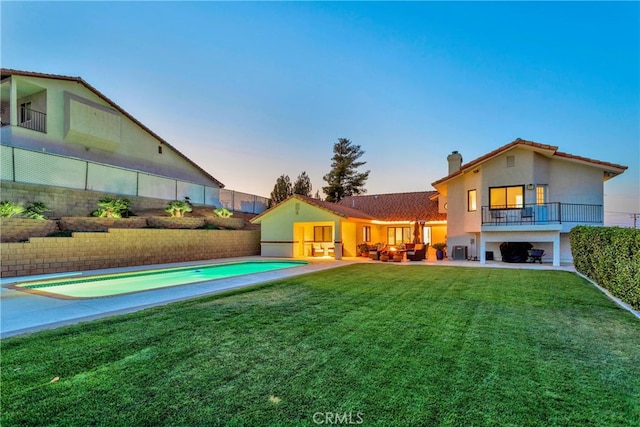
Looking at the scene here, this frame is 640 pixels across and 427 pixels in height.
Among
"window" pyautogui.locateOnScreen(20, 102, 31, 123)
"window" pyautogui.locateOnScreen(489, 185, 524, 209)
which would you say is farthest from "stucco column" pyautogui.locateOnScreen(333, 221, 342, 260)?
"window" pyautogui.locateOnScreen(20, 102, 31, 123)

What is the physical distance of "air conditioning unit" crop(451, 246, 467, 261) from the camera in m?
19.5

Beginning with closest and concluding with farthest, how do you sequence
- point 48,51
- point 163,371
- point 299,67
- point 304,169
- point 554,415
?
point 554,415
point 163,371
point 48,51
point 299,67
point 304,169

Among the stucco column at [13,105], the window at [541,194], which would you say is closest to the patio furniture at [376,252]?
the window at [541,194]

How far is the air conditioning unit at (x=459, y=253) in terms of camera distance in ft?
64.1

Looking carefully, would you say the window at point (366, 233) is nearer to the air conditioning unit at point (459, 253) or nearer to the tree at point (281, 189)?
the air conditioning unit at point (459, 253)

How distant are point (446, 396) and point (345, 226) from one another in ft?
61.0

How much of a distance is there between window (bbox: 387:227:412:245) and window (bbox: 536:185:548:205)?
33.7ft

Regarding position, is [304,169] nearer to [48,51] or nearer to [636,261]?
[48,51]

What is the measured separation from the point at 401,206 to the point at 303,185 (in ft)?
53.3

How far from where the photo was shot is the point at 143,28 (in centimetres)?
1453

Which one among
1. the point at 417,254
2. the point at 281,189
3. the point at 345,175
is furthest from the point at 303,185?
the point at 417,254

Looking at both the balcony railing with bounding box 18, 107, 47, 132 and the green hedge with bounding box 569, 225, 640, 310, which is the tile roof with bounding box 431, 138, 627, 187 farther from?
the balcony railing with bounding box 18, 107, 47, 132

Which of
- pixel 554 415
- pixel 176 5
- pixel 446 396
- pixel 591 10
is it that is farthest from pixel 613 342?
pixel 176 5

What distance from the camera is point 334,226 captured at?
21.3 meters
